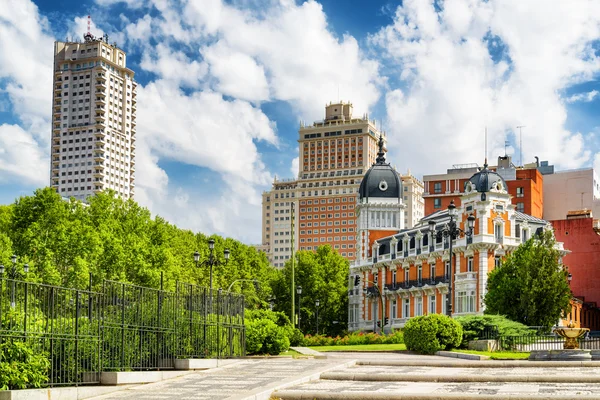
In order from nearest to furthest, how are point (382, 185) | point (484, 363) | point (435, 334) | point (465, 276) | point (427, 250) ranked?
1. point (484, 363)
2. point (435, 334)
3. point (465, 276)
4. point (427, 250)
5. point (382, 185)

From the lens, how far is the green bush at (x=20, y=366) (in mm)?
16891

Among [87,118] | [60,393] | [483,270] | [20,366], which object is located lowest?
[60,393]

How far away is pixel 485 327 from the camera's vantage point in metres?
36.2

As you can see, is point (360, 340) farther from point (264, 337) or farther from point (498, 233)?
point (498, 233)

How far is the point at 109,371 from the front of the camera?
2086 centimetres

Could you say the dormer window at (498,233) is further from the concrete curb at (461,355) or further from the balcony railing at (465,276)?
the concrete curb at (461,355)

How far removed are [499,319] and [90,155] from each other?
149m

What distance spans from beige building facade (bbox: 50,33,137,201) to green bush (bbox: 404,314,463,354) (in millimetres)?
145977

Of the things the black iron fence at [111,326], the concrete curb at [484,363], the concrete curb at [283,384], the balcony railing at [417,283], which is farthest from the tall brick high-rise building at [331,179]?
the concrete curb at [283,384]

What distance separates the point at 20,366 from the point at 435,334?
68.9ft

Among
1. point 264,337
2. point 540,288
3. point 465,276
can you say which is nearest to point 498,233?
point 465,276

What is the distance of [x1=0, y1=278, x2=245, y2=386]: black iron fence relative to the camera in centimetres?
1812

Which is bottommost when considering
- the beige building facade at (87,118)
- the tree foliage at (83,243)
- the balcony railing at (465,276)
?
the balcony railing at (465,276)

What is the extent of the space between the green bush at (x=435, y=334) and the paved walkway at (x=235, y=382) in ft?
24.6
